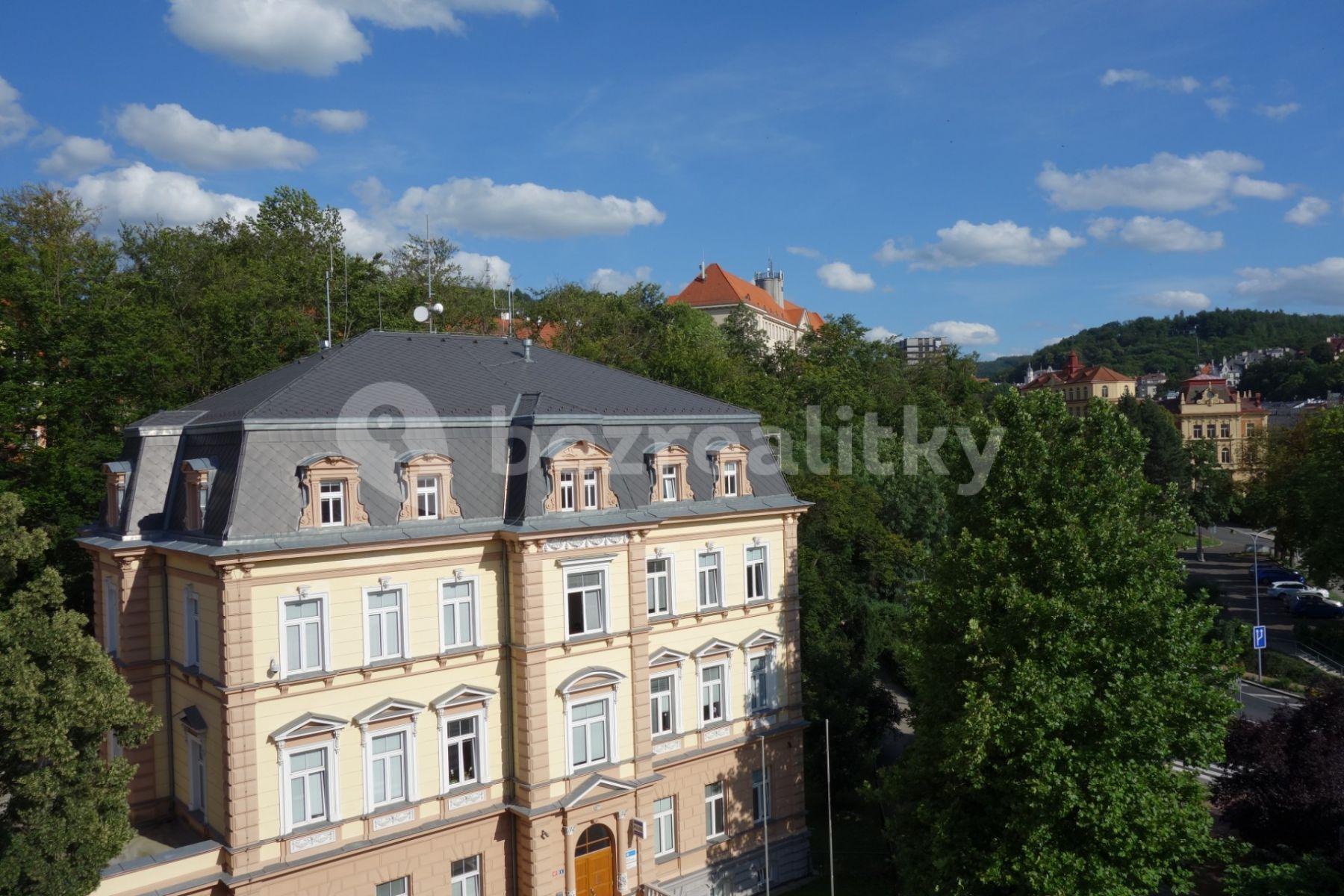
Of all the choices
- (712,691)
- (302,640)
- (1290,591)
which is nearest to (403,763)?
(302,640)

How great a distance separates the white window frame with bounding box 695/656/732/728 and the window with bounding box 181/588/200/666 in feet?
41.3

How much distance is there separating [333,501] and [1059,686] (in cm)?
1614

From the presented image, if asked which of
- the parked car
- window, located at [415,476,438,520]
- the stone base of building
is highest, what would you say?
window, located at [415,476,438,520]

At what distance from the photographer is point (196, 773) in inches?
835

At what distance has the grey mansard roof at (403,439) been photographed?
801 inches

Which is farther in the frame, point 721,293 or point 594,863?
point 721,293

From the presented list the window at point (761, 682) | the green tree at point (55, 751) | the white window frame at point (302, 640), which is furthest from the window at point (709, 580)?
the green tree at point (55, 751)

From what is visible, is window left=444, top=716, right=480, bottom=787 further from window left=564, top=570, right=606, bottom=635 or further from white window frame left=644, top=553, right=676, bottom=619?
white window frame left=644, top=553, right=676, bottom=619

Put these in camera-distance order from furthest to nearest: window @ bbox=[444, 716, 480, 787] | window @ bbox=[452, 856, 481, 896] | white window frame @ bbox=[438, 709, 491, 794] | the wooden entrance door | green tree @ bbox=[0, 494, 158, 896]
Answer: the wooden entrance door < window @ bbox=[452, 856, 481, 896] < window @ bbox=[444, 716, 480, 787] < white window frame @ bbox=[438, 709, 491, 794] < green tree @ bbox=[0, 494, 158, 896]

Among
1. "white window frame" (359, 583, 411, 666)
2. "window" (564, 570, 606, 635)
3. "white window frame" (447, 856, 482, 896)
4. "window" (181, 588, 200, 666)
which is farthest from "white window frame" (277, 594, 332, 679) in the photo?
"white window frame" (447, 856, 482, 896)

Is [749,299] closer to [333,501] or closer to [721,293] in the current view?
[721,293]

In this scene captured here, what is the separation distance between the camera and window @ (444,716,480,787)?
2220cm

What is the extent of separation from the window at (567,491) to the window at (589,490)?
0.98 feet

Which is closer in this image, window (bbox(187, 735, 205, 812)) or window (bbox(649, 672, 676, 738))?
window (bbox(187, 735, 205, 812))
